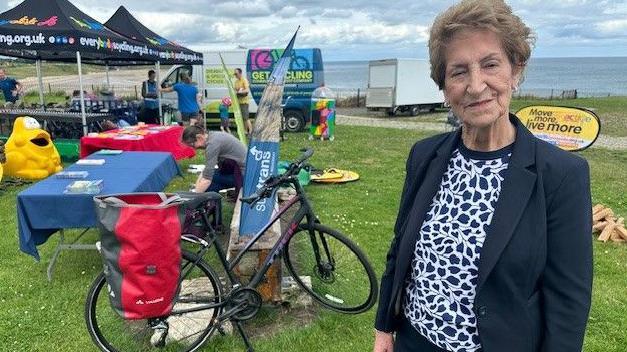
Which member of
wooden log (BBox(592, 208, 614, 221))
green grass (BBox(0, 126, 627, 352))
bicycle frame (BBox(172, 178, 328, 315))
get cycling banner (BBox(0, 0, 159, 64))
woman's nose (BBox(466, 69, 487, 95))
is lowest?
green grass (BBox(0, 126, 627, 352))

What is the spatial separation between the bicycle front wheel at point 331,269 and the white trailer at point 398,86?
17276 mm

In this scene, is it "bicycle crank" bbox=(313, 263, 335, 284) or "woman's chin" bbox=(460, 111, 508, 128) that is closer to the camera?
"woman's chin" bbox=(460, 111, 508, 128)

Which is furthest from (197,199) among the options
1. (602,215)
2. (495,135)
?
(602,215)

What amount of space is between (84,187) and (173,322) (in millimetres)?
1473

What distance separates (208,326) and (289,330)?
59cm

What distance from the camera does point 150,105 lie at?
1291 centimetres

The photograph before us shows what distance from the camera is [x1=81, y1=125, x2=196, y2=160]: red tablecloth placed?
6.88m

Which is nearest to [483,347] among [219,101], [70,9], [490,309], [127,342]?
[490,309]

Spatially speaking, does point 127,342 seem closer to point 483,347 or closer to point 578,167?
point 483,347

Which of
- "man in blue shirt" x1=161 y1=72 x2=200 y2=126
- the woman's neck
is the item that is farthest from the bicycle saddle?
"man in blue shirt" x1=161 y1=72 x2=200 y2=126

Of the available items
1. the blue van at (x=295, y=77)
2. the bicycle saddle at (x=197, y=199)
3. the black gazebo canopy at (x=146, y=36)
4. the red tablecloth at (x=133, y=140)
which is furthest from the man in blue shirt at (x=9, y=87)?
the bicycle saddle at (x=197, y=199)

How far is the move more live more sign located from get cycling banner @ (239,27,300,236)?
328 cm

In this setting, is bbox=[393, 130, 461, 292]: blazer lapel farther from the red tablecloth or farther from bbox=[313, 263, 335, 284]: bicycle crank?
the red tablecloth

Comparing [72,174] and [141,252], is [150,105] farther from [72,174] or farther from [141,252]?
[141,252]
